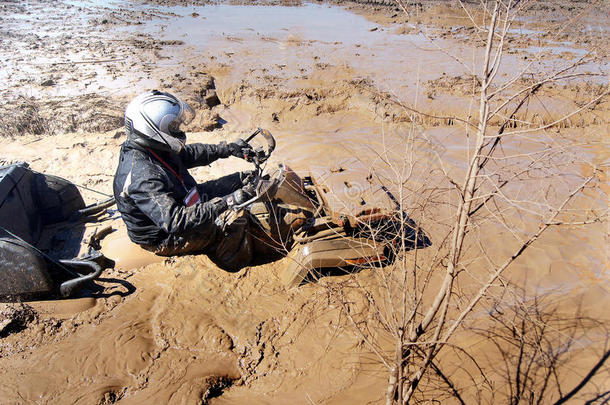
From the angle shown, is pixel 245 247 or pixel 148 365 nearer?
pixel 148 365

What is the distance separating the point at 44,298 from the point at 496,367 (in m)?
3.95

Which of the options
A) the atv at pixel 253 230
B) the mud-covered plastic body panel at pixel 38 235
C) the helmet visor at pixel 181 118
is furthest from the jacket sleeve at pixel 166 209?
the mud-covered plastic body panel at pixel 38 235

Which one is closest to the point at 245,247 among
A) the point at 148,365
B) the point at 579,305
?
the point at 148,365

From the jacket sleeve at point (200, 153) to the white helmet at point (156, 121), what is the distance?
839 mm

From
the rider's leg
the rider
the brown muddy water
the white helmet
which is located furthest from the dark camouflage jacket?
the brown muddy water

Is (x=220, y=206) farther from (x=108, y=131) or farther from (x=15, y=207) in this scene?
(x=108, y=131)

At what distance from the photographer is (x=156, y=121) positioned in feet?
10.5

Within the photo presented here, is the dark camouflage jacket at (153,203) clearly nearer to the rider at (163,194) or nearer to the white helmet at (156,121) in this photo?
the rider at (163,194)

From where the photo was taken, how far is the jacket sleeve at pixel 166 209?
121 inches

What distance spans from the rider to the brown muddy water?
0.53 meters

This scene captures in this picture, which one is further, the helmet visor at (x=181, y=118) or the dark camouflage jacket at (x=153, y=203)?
the helmet visor at (x=181, y=118)

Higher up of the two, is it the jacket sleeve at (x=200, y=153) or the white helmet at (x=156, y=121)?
the white helmet at (x=156, y=121)

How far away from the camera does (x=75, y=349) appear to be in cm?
306

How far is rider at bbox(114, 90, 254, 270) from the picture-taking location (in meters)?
3.13
